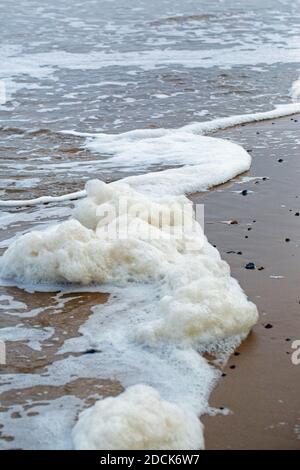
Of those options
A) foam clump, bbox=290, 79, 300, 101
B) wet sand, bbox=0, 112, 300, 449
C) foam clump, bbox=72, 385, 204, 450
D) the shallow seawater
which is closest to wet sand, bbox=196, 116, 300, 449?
wet sand, bbox=0, 112, 300, 449

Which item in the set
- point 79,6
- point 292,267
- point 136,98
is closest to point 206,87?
point 136,98

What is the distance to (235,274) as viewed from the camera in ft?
17.9

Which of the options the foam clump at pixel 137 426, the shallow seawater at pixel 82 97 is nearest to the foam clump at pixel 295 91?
the shallow seawater at pixel 82 97

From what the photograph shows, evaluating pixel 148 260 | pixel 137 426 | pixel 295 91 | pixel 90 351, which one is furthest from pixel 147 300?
pixel 295 91

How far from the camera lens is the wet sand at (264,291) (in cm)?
368

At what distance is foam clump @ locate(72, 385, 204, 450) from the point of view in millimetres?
3414

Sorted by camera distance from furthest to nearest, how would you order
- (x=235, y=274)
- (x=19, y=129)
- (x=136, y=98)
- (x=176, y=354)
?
1. (x=136, y=98)
2. (x=19, y=129)
3. (x=235, y=274)
4. (x=176, y=354)

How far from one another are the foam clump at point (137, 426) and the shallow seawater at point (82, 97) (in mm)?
152

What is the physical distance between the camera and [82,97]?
12.7 metres

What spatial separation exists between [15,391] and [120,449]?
89cm

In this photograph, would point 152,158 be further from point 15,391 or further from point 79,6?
point 79,6

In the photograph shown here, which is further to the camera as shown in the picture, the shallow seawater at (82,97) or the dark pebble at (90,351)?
the dark pebble at (90,351)

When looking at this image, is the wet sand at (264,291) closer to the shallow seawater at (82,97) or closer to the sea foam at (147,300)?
the sea foam at (147,300)

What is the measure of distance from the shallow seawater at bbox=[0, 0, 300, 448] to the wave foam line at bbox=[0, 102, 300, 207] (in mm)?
237
